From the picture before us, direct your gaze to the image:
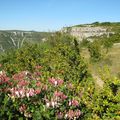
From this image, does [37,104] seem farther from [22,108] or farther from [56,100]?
[56,100]

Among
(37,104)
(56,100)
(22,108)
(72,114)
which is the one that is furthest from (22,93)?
(72,114)

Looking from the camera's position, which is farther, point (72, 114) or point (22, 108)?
point (72, 114)

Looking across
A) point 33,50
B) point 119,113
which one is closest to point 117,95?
point 119,113

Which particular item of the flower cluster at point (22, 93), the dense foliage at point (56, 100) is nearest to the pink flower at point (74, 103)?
the dense foliage at point (56, 100)

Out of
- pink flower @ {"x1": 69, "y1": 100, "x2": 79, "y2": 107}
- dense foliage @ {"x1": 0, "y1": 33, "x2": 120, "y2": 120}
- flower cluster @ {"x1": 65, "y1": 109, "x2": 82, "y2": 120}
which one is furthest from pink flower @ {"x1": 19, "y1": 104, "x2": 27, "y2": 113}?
pink flower @ {"x1": 69, "y1": 100, "x2": 79, "y2": 107}

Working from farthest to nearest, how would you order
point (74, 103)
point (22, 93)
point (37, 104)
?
1. point (74, 103)
2. point (37, 104)
3. point (22, 93)

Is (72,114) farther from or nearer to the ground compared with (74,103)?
nearer to the ground

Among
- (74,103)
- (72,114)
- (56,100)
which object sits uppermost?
(56,100)

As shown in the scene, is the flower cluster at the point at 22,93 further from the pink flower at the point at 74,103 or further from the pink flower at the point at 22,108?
the pink flower at the point at 74,103

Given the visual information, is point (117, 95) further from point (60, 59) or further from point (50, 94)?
point (60, 59)

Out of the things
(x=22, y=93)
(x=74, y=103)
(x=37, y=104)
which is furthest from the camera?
(x=74, y=103)

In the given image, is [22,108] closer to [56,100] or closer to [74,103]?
[56,100]

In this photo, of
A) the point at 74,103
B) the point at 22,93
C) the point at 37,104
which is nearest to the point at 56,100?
the point at 37,104

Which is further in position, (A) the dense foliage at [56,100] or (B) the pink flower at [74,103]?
(B) the pink flower at [74,103]
